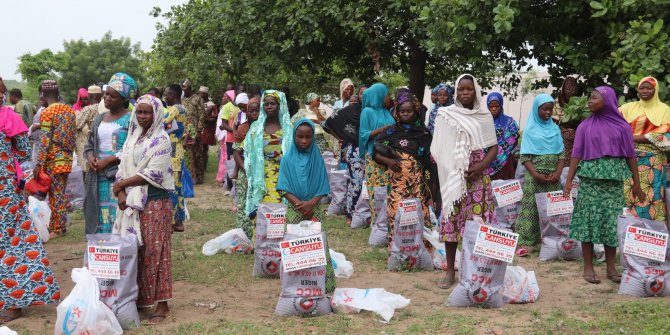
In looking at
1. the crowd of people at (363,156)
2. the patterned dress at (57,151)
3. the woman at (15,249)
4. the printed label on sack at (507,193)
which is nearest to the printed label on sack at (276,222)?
the crowd of people at (363,156)

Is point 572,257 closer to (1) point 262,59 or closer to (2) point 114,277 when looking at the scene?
(2) point 114,277

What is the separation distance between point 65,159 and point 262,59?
5424mm

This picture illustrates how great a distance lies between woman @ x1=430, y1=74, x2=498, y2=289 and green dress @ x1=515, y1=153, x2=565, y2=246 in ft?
6.26

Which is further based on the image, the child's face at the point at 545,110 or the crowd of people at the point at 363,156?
the child's face at the point at 545,110

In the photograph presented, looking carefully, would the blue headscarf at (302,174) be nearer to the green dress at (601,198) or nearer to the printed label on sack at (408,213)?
the printed label on sack at (408,213)

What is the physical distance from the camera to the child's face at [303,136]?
21.2 feet

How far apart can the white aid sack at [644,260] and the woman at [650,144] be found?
861mm

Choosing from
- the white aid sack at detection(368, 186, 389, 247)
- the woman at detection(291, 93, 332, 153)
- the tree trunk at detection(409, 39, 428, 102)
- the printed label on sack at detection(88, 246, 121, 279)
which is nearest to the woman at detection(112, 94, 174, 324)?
the printed label on sack at detection(88, 246, 121, 279)

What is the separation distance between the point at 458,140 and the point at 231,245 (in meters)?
3.26

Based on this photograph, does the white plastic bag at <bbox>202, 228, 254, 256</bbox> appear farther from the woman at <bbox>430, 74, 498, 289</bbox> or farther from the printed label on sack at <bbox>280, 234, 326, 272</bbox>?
the printed label on sack at <bbox>280, 234, 326, 272</bbox>

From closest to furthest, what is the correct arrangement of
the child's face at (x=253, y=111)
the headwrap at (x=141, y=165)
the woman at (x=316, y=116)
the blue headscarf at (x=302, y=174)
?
1. the headwrap at (x=141, y=165)
2. the blue headscarf at (x=302, y=174)
3. the child's face at (x=253, y=111)
4. the woman at (x=316, y=116)

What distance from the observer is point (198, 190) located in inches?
593

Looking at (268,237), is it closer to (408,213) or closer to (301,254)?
(408,213)

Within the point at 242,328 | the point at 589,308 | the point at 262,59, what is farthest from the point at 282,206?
the point at 262,59
